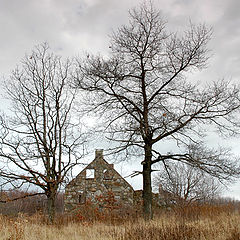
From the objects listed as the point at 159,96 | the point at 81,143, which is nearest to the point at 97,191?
the point at 81,143

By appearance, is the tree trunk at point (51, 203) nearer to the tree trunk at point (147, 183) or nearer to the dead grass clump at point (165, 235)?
the tree trunk at point (147, 183)

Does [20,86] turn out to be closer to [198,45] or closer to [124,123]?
[124,123]

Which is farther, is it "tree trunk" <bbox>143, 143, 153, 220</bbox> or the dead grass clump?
"tree trunk" <bbox>143, 143, 153, 220</bbox>

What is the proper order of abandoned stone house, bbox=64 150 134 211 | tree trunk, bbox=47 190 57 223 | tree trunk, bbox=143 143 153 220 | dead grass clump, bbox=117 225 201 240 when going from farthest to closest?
abandoned stone house, bbox=64 150 134 211
tree trunk, bbox=143 143 153 220
tree trunk, bbox=47 190 57 223
dead grass clump, bbox=117 225 201 240

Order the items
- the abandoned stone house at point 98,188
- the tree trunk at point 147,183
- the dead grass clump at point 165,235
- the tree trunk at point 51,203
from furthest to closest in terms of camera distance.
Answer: the abandoned stone house at point 98,188 → the tree trunk at point 147,183 → the tree trunk at point 51,203 → the dead grass clump at point 165,235

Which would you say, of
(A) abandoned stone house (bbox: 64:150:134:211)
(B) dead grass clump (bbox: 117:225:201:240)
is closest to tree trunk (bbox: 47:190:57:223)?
(B) dead grass clump (bbox: 117:225:201:240)

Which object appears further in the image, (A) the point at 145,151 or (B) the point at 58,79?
(B) the point at 58,79

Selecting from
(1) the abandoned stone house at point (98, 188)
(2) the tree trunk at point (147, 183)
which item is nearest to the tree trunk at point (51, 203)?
(2) the tree trunk at point (147, 183)

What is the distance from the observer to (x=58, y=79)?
12523 mm

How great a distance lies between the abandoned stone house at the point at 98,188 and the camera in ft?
61.7

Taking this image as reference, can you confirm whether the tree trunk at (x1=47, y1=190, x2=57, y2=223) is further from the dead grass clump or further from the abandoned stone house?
the abandoned stone house

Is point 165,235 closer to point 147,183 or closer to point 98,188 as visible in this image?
point 147,183

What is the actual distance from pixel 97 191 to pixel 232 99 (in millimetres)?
11665

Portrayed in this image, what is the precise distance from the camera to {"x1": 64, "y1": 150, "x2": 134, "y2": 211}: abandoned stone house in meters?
18.8
